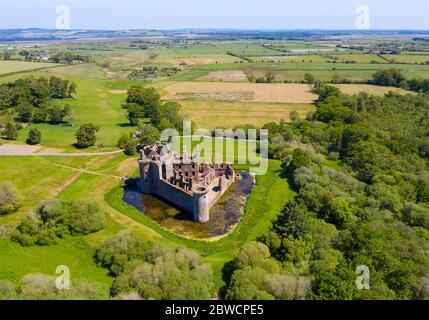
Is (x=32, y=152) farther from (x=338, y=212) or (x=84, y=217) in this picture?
(x=338, y=212)

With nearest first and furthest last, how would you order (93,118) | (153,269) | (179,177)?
(153,269), (179,177), (93,118)

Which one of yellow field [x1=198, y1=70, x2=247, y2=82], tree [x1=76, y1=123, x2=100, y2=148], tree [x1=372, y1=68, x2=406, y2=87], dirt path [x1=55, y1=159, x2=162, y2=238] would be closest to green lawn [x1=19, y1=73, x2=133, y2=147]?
tree [x1=76, y1=123, x2=100, y2=148]

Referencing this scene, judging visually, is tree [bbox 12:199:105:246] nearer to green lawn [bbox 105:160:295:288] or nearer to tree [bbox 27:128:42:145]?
green lawn [bbox 105:160:295:288]

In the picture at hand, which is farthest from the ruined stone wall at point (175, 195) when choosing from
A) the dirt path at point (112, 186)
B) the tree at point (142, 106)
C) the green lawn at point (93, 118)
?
the tree at point (142, 106)

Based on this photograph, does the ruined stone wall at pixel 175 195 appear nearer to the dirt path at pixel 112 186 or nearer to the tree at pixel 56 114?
the dirt path at pixel 112 186

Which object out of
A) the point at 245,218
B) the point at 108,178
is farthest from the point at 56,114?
the point at 245,218
